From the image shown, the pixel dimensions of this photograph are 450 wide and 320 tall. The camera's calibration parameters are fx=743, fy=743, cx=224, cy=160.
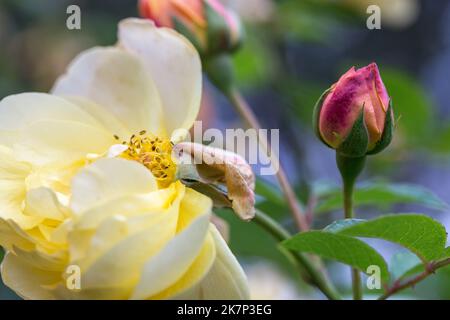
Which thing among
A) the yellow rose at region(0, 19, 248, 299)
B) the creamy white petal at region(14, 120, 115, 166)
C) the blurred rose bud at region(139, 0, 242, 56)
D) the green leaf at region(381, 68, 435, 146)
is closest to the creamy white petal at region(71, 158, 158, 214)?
the yellow rose at region(0, 19, 248, 299)

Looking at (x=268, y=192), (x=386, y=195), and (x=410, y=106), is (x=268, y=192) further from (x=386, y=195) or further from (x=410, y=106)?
(x=410, y=106)

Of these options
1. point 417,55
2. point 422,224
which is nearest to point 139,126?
point 422,224

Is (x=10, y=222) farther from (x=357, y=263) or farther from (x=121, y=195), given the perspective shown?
(x=357, y=263)

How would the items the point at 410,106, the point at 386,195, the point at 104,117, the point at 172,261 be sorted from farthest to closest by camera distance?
the point at 410,106
the point at 386,195
the point at 104,117
the point at 172,261

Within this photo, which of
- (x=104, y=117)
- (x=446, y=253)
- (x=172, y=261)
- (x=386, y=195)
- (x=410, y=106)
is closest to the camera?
(x=172, y=261)

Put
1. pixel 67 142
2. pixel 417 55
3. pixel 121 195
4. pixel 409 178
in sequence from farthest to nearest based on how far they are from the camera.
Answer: pixel 417 55 → pixel 409 178 → pixel 67 142 → pixel 121 195

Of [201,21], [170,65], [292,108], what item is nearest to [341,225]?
[170,65]

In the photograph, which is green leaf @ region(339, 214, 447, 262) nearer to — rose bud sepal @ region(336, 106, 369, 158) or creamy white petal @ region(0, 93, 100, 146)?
rose bud sepal @ region(336, 106, 369, 158)
